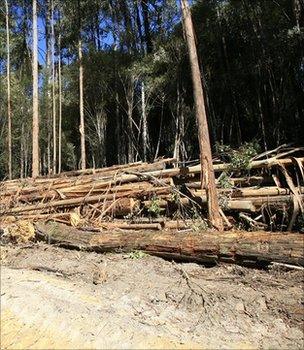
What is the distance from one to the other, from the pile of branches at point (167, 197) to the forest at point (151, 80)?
6.07 feet

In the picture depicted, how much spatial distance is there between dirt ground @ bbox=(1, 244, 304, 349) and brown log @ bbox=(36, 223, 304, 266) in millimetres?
159

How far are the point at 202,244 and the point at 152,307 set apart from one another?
4.74 feet

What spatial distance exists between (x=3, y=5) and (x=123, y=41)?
34.1ft

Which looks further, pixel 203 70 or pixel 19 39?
pixel 19 39

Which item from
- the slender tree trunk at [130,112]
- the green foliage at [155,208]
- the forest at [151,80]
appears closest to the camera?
the green foliage at [155,208]

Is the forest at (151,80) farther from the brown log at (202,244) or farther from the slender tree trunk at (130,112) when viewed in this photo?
the brown log at (202,244)

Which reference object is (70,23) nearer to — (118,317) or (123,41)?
(123,41)

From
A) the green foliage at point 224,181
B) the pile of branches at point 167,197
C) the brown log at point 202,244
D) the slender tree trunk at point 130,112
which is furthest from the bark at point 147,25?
the brown log at point 202,244

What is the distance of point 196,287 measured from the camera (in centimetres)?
573

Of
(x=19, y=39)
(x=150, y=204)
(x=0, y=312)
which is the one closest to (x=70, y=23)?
(x=19, y=39)

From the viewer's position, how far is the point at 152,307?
17.5ft

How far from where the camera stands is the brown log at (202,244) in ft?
19.1

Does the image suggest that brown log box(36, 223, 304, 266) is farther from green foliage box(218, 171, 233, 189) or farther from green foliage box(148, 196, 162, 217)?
green foliage box(218, 171, 233, 189)

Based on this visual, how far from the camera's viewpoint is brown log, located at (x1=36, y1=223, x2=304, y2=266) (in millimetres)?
5820
